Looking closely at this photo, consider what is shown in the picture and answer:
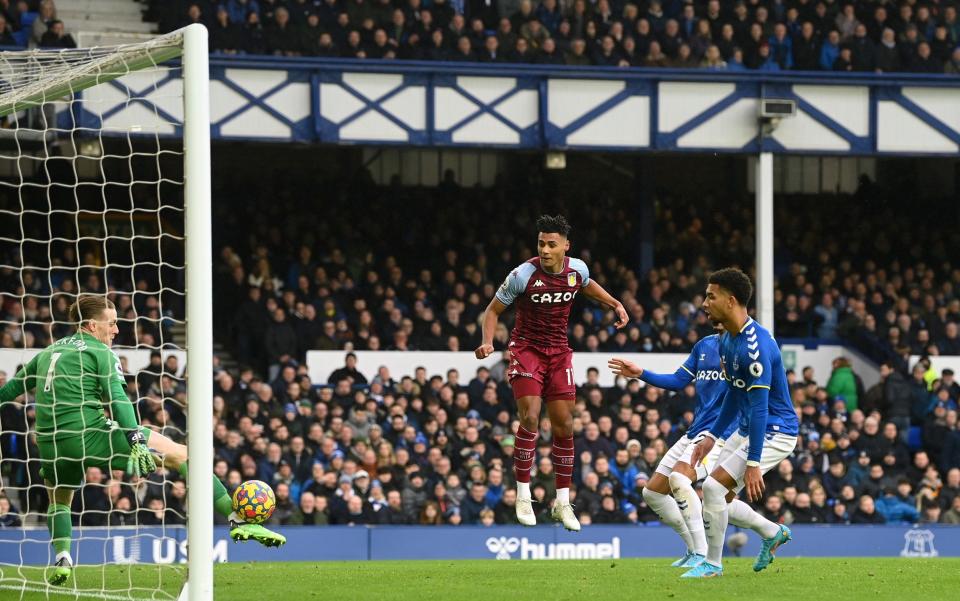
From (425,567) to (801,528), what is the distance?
7.65 m

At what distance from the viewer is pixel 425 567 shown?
12.8m

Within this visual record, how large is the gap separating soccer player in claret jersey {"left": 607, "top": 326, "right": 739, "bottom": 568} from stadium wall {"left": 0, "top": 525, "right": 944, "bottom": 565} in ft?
21.3

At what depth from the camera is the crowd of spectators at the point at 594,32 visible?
2288cm

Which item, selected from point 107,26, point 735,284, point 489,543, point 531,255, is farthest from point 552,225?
point 107,26

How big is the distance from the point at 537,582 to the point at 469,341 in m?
11.7

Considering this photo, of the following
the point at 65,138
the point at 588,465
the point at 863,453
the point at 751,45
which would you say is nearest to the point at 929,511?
the point at 863,453

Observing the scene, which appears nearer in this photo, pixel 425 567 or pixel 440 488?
pixel 425 567

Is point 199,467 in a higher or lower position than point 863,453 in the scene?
higher

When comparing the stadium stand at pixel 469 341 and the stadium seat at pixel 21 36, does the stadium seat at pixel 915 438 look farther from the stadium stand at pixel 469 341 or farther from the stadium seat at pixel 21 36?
the stadium seat at pixel 21 36

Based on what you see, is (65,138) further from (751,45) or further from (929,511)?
(929,511)

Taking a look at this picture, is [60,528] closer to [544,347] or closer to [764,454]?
[544,347]

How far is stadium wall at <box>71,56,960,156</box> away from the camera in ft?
70.4

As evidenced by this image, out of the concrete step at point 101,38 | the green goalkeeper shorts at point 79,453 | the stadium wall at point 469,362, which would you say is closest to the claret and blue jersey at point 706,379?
the green goalkeeper shorts at point 79,453

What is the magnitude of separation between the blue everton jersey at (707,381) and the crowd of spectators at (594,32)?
458 inches
